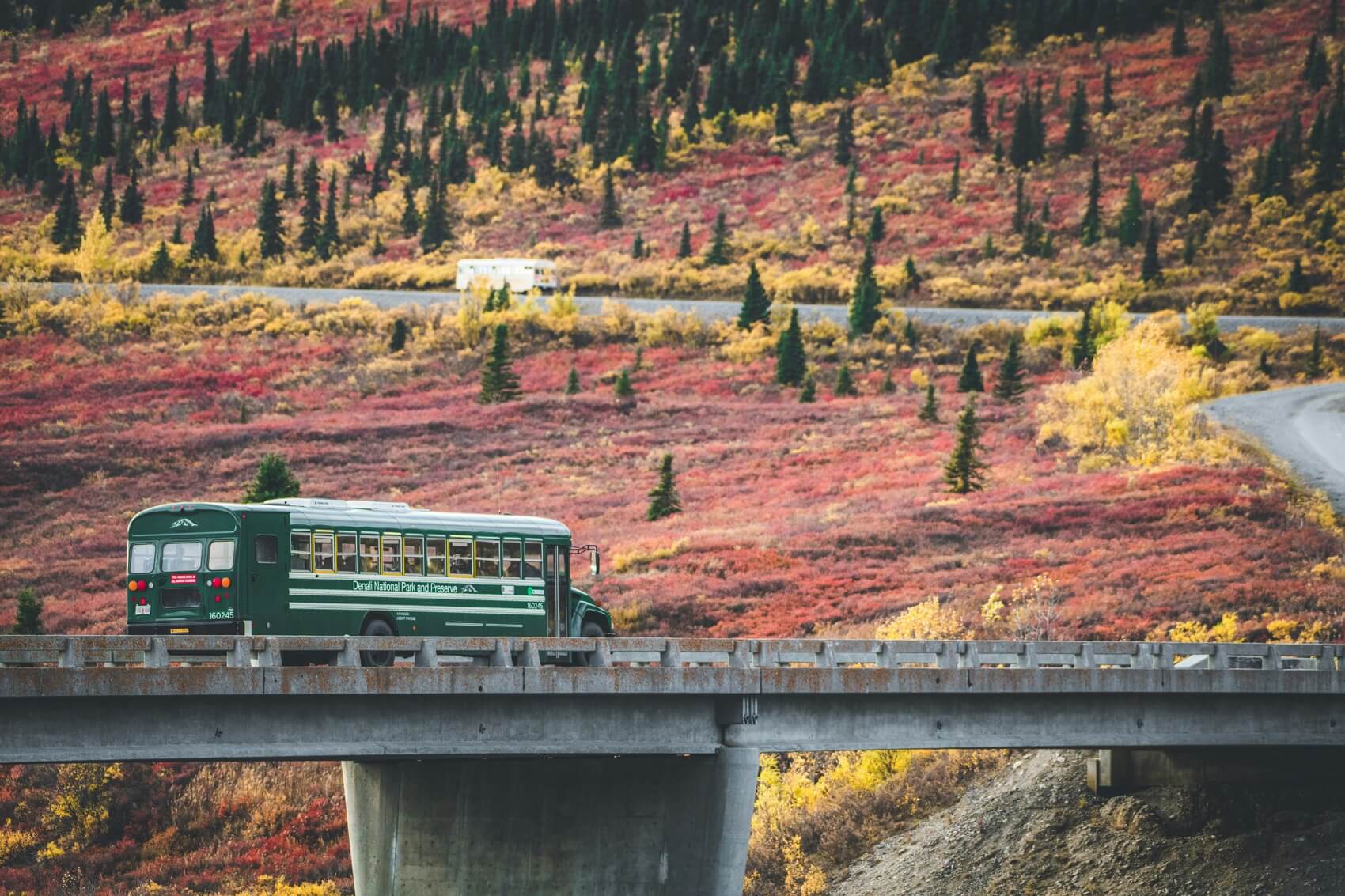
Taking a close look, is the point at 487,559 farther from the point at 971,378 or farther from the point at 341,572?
the point at 971,378

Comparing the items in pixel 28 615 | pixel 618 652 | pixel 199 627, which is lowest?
pixel 28 615

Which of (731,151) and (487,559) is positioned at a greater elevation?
(731,151)

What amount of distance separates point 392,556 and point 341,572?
1.09m

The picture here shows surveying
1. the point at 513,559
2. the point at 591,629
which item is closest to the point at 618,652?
the point at 513,559

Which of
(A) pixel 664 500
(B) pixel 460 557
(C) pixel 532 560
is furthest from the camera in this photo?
(A) pixel 664 500

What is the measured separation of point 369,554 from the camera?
28000 mm

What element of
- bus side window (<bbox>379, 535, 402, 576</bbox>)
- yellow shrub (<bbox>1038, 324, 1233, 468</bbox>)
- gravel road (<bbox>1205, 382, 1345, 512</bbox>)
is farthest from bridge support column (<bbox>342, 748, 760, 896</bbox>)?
yellow shrub (<bbox>1038, 324, 1233, 468</bbox>)

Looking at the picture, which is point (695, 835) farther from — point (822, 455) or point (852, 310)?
point (852, 310)

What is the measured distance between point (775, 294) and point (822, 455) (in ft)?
131

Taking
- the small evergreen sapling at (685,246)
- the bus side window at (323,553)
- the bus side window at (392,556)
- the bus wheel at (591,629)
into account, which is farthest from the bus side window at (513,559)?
the small evergreen sapling at (685,246)

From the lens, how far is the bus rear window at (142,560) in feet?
87.2

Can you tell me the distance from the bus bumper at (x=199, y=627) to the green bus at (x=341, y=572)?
17mm

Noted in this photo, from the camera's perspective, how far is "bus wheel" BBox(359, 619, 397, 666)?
2661 centimetres

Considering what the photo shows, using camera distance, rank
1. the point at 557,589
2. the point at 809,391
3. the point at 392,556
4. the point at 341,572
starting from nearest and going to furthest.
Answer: the point at 341,572 → the point at 392,556 → the point at 557,589 → the point at 809,391
